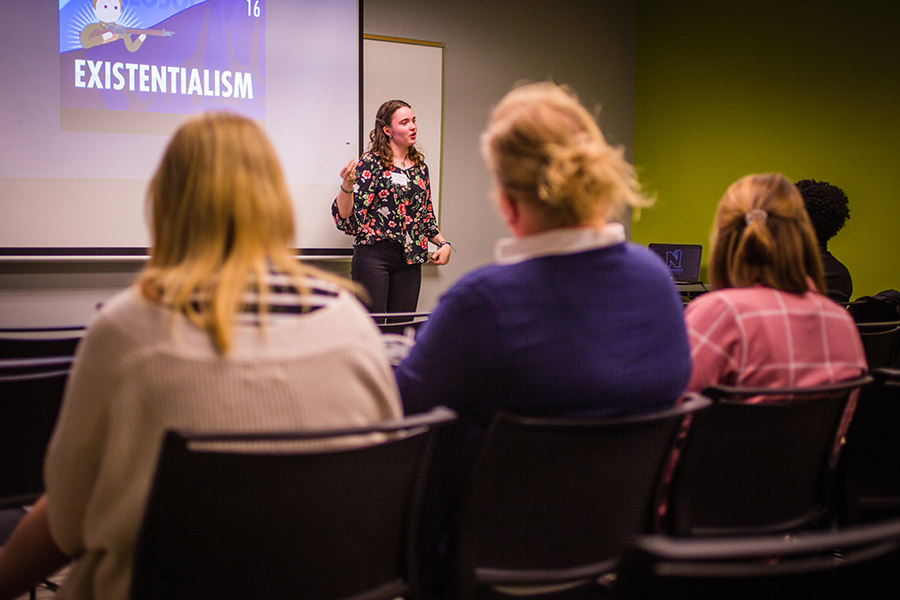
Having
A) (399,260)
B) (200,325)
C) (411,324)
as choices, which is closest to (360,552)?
(200,325)

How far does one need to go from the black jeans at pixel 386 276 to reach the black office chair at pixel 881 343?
260 centimetres

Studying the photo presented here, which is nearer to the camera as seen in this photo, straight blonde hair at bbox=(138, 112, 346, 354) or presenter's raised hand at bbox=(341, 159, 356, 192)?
straight blonde hair at bbox=(138, 112, 346, 354)

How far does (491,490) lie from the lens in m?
1.11

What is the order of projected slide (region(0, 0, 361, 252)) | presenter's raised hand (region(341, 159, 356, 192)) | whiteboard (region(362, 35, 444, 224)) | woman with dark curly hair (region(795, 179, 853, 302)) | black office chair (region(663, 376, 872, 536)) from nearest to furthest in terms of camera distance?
black office chair (region(663, 376, 872, 536)) → woman with dark curly hair (region(795, 179, 853, 302)) → projected slide (region(0, 0, 361, 252)) → presenter's raised hand (region(341, 159, 356, 192)) → whiteboard (region(362, 35, 444, 224))

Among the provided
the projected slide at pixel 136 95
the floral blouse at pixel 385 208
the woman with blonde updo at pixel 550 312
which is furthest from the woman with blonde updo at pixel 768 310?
the floral blouse at pixel 385 208

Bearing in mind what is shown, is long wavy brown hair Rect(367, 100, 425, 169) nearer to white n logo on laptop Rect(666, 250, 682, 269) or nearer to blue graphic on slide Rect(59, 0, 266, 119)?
blue graphic on slide Rect(59, 0, 266, 119)

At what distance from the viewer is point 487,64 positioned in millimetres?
5180

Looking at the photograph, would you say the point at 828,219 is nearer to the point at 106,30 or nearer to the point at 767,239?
the point at 767,239

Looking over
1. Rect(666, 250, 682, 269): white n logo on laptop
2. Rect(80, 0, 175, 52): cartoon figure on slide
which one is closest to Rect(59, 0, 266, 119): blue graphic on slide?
Rect(80, 0, 175, 52): cartoon figure on slide

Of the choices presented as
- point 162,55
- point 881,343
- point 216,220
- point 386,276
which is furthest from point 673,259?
point 216,220

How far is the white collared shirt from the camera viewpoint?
1.18 meters

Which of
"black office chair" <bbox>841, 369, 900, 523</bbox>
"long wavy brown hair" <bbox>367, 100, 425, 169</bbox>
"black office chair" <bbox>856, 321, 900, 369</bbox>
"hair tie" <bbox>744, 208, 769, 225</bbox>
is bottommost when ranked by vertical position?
"black office chair" <bbox>841, 369, 900, 523</bbox>

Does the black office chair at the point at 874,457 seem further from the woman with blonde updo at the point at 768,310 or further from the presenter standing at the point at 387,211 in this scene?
the presenter standing at the point at 387,211

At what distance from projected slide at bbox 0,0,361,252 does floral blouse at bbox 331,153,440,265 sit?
42cm
